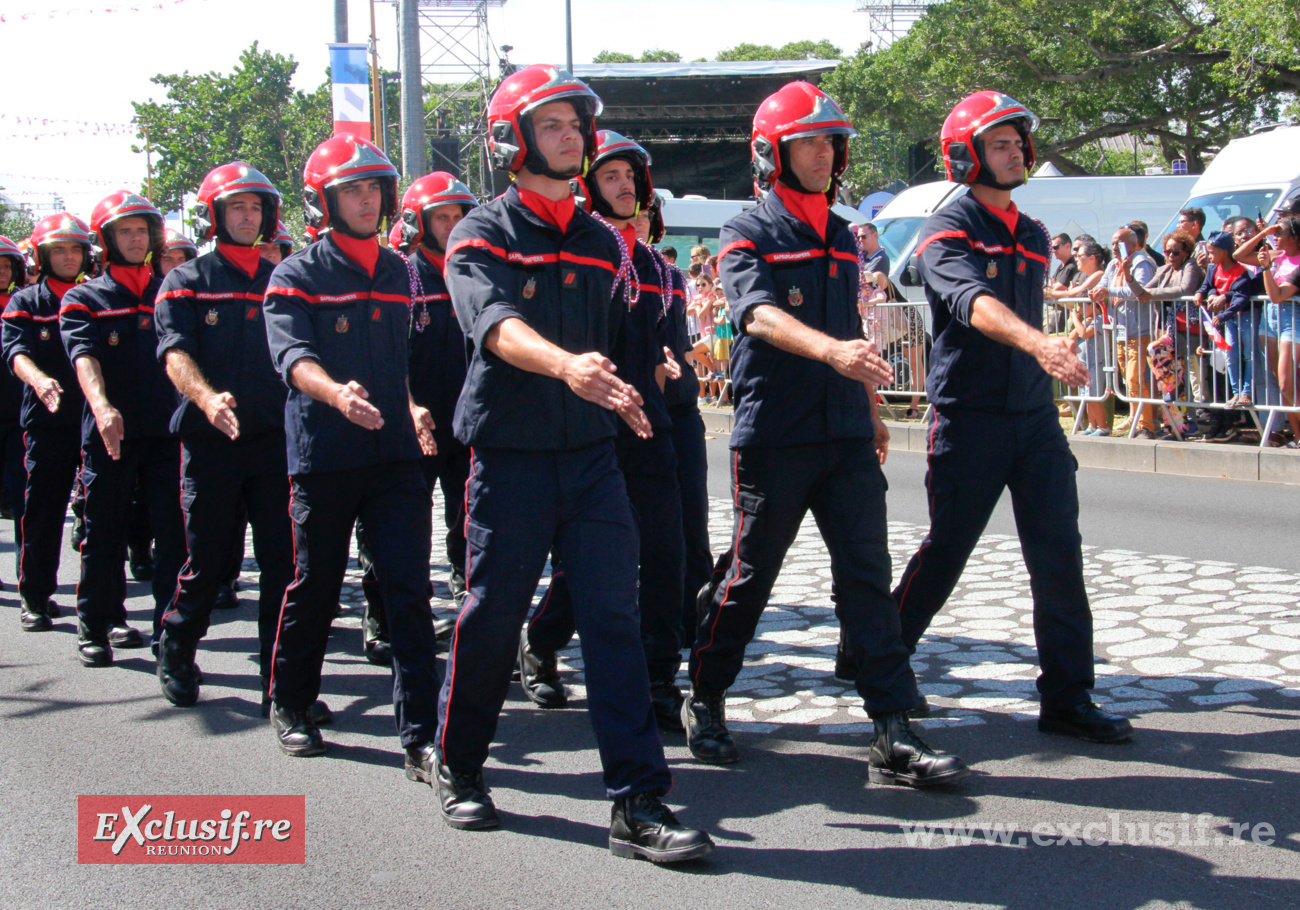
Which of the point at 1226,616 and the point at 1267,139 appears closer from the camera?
the point at 1226,616

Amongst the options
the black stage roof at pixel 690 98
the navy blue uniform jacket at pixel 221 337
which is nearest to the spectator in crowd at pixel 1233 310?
the navy blue uniform jacket at pixel 221 337

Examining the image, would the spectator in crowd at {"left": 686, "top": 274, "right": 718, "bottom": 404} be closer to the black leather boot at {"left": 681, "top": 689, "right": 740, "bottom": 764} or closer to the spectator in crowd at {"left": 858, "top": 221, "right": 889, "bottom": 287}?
the spectator in crowd at {"left": 858, "top": 221, "right": 889, "bottom": 287}

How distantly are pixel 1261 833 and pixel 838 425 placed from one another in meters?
1.66

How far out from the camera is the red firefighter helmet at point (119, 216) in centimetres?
633

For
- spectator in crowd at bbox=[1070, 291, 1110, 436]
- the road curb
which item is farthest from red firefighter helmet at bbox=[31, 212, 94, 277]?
spectator in crowd at bbox=[1070, 291, 1110, 436]

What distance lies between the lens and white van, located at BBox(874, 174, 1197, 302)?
60.0 ft

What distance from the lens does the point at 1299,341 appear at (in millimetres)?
10297

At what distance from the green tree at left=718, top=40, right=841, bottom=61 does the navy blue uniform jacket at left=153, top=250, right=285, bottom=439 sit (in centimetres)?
7427

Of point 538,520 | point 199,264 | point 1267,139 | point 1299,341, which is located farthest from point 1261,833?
point 1267,139

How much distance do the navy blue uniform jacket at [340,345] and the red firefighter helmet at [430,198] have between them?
76.8 inches

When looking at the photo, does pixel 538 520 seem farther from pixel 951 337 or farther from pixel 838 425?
pixel 951 337

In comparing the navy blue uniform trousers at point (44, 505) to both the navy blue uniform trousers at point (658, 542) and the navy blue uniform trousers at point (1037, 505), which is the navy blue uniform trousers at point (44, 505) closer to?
the navy blue uniform trousers at point (658, 542)

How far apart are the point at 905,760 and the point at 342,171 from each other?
275 centimetres

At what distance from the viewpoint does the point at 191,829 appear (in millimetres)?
4004
